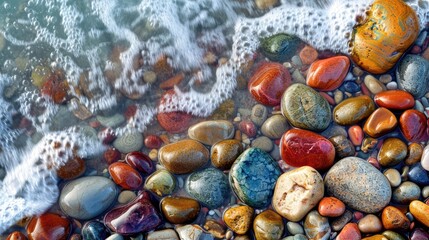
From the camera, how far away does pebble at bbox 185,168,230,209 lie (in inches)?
85.4

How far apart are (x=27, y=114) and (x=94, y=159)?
0.53m

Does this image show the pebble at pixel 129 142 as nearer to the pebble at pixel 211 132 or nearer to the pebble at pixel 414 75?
the pebble at pixel 211 132

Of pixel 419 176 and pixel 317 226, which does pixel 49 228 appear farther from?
pixel 419 176

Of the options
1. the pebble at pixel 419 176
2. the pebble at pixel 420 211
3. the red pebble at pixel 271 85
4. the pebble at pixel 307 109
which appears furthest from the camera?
the red pebble at pixel 271 85

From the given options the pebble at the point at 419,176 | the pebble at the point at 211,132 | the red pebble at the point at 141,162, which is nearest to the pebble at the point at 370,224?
the pebble at the point at 419,176

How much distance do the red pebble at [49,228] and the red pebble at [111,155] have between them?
37cm

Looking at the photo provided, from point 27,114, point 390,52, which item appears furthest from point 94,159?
point 390,52

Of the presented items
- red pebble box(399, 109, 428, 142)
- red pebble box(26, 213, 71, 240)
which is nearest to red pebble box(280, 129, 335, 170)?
red pebble box(399, 109, 428, 142)

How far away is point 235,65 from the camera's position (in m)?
2.50

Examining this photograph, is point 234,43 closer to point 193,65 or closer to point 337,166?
point 193,65

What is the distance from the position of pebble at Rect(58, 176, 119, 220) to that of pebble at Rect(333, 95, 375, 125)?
48.5 inches

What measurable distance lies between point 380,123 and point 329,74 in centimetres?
37

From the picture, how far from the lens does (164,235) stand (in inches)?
84.0

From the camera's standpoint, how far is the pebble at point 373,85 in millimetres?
2297
